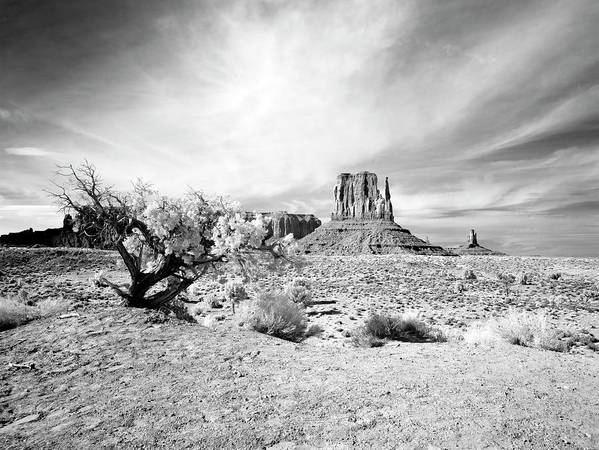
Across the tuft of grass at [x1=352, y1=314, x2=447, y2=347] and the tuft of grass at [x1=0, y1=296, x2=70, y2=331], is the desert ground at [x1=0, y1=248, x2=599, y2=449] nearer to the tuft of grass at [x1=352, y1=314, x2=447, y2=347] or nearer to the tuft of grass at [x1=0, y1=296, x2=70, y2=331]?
the tuft of grass at [x1=0, y1=296, x2=70, y2=331]

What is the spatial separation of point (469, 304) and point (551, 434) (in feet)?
53.5

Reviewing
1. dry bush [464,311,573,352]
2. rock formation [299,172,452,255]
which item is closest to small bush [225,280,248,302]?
dry bush [464,311,573,352]

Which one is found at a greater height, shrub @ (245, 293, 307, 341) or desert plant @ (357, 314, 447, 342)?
shrub @ (245, 293, 307, 341)

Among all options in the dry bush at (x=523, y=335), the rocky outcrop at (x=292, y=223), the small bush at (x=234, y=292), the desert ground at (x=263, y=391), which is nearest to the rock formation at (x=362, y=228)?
the rocky outcrop at (x=292, y=223)

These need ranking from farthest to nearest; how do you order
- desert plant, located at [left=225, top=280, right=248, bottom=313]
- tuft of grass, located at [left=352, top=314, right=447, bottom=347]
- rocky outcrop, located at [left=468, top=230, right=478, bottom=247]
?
rocky outcrop, located at [left=468, top=230, right=478, bottom=247]
desert plant, located at [left=225, top=280, right=248, bottom=313]
tuft of grass, located at [left=352, top=314, right=447, bottom=347]

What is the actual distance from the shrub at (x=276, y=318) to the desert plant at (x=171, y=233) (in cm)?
142

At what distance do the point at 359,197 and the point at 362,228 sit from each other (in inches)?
1624

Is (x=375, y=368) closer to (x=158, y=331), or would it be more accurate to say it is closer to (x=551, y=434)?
(x=551, y=434)

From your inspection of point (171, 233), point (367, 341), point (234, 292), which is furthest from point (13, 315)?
point (367, 341)

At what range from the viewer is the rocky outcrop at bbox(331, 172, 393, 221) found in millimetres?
140500

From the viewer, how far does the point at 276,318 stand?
10211 mm

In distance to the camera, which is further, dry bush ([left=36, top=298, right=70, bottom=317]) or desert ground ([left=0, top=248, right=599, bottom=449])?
dry bush ([left=36, top=298, right=70, bottom=317])

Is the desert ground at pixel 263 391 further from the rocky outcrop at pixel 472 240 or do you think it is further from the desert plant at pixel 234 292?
the rocky outcrop at pixel 472 240

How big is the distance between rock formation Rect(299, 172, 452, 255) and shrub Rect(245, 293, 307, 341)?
46502 millimetres
